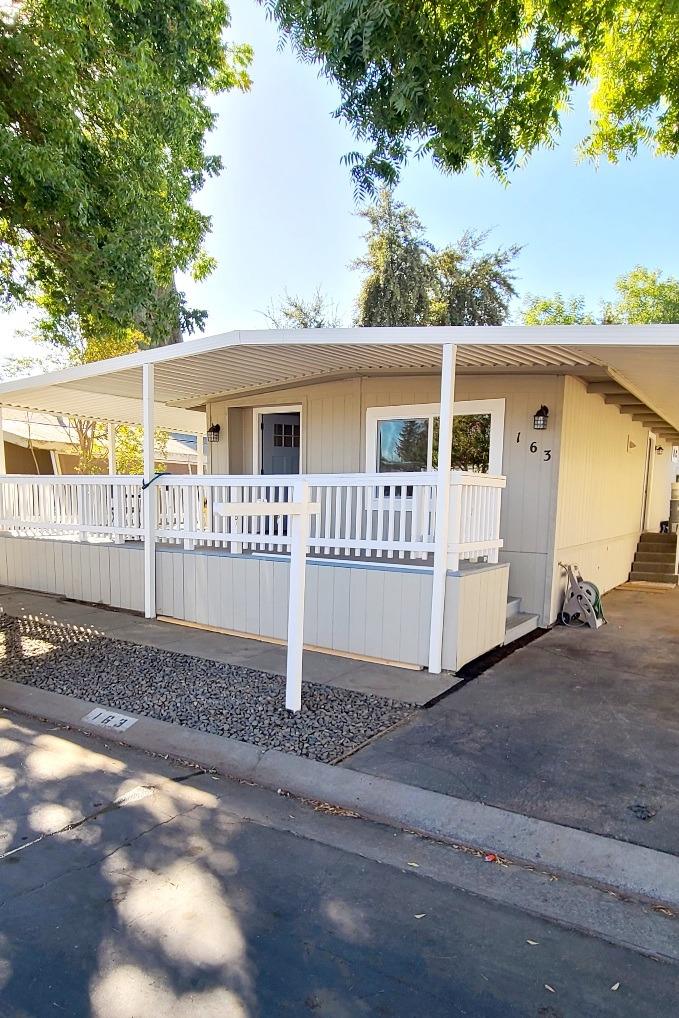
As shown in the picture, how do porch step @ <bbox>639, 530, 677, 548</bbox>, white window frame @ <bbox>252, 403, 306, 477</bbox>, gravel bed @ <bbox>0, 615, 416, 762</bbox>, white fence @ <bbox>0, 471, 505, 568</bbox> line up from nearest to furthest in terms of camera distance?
gravel bed @ <bbox>0, 615, 416, 762</bbox> < white fence @ <bbox>0, 471, 505, 568</bbox> < white window frame @ <bbox>252, 403, 306, 477</bbox> < porch step @ <bbox>639, 530, 677, 548</bbox>

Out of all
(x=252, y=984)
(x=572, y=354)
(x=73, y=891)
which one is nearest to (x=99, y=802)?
(x=73, y=891)

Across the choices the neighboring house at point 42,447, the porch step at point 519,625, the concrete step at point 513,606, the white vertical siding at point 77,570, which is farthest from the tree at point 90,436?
the porch step at point 519,625

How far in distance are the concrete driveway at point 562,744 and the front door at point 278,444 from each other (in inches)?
197

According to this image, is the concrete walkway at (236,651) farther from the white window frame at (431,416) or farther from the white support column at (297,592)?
the white window frame at (431,416)

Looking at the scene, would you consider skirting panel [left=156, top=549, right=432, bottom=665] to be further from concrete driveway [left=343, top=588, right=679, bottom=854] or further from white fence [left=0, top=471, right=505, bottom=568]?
concrete driveway [left=343, top=588, right=679, bottom=854]

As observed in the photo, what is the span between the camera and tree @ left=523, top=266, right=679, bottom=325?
24.3m

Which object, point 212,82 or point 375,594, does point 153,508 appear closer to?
point 375,594

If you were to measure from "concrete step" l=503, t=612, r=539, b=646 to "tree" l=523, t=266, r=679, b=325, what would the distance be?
20602 millimetres

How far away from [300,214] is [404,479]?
1293cm

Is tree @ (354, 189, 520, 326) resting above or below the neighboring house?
above

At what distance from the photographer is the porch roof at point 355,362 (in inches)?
199

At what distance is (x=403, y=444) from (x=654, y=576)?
6.43m

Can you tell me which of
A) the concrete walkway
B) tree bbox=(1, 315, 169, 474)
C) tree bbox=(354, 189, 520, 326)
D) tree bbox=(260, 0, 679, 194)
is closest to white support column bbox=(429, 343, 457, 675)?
the concrete walkway

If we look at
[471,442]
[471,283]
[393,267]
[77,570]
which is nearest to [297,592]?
[471,442]
